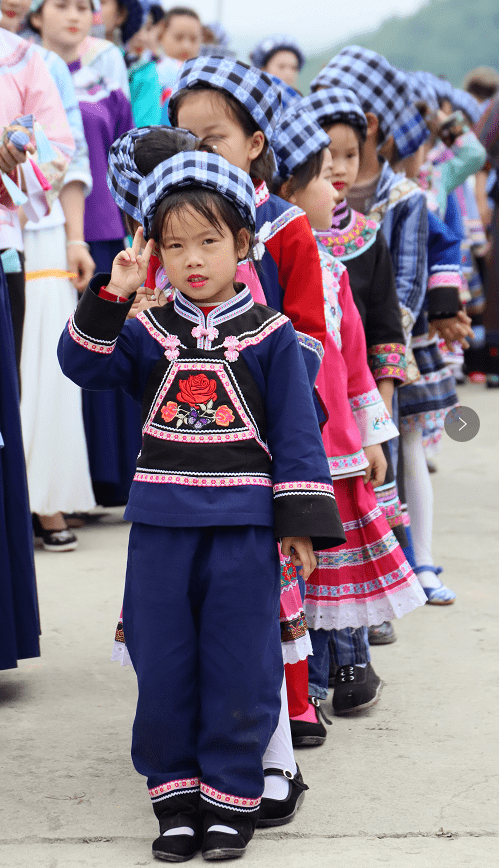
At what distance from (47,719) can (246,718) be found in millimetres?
905

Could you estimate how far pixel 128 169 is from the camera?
98.3 inches

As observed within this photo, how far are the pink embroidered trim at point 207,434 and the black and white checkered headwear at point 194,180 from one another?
0.96ft

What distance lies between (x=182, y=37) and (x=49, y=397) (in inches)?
127

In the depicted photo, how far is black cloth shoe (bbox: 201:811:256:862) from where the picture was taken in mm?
2111

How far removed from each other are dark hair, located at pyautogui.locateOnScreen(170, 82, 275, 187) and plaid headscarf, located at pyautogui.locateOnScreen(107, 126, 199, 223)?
0.16 meters

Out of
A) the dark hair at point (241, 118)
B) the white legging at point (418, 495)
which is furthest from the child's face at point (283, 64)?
the dark hair at point (241, 118)

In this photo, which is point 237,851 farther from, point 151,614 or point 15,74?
point 15,74

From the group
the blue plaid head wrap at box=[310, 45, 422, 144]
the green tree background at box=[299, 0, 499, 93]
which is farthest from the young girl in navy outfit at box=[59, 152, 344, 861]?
the green tree background at box=[299, 0, 499, 93]

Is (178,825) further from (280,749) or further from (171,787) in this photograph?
(280,749)

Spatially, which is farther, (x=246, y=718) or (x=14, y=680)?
(x=14, y=680)

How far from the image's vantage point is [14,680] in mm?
3191

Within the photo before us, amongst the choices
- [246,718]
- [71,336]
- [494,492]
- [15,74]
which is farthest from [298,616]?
[494,492]

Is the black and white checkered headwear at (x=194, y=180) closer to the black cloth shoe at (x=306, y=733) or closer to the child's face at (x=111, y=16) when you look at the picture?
the black cloth shoe at (x=306, y=733)

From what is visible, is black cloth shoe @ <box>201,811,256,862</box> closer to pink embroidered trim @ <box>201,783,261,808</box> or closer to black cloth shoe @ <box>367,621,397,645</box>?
pink embroidered trim @ <box>201,783,261,808</box>
